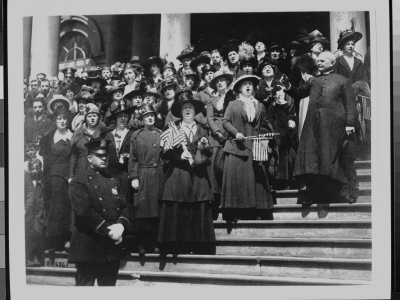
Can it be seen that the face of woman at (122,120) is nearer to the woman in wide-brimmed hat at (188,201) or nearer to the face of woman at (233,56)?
the woman in wide-brimmed hat at (188,201)

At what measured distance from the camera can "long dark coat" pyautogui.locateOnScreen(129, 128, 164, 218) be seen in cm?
353

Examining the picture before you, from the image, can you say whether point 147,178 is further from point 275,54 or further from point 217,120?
point 275,54

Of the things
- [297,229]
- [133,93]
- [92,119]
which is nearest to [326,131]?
[297,229]

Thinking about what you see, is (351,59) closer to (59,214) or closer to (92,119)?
(92,119)

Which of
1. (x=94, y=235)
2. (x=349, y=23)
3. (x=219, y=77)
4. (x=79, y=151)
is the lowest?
(x=94, y=235)

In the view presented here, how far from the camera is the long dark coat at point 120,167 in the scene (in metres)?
3.56

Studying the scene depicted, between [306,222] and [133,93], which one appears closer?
[306,222]

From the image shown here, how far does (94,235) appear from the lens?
139 inches

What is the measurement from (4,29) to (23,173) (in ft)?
2.85

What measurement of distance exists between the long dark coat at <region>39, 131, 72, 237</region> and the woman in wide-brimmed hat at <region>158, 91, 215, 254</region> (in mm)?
577

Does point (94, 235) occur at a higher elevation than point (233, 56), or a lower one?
lower

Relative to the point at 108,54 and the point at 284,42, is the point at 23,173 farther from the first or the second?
the point at 284,42

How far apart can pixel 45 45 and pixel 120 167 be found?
0.86 meters

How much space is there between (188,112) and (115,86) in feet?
1.56
